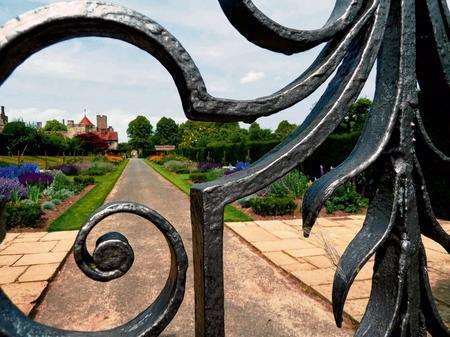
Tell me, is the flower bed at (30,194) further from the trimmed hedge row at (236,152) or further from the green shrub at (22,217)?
the trimmed hedge row at (236,152)

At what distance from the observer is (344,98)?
812mm

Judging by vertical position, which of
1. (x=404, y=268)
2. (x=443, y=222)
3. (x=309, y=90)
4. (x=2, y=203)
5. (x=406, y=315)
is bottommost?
(x=443, y=222)

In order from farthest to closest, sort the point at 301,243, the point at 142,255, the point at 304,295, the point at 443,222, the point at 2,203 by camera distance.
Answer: the point at 443,222, the point at 301,243, the point at 142,255, the point at 304,295, the point at 2,203

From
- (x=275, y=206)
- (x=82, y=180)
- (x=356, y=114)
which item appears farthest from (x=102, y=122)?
(x=275, y=206)

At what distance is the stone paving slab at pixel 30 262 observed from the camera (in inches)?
152

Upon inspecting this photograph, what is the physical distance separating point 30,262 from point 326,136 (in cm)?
529

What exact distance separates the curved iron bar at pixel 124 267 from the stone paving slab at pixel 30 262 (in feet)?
10.1

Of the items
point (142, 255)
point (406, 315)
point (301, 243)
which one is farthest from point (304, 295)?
point (406, 315)

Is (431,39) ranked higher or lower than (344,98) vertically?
higher

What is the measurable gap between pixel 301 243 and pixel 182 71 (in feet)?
18.6

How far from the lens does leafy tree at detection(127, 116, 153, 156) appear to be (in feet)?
326

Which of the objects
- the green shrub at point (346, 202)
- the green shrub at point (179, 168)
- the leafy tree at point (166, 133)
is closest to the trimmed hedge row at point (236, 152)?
the green shrub at point (179, 168)

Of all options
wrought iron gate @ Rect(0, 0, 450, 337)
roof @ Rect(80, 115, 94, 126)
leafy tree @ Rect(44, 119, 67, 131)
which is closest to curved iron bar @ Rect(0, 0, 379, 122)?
wrought iron gate @ Rect(0, 0, 450, 337)

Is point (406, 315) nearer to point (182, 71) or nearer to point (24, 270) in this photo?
point (182, 71)
